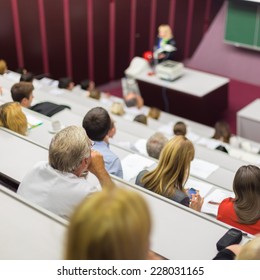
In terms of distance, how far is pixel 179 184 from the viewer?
9.61ft

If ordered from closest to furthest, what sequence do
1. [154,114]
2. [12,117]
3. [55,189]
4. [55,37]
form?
[55,189] < [12,117] < [154,114] < [55,37]

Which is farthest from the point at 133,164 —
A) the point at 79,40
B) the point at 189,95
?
the point at 79,40

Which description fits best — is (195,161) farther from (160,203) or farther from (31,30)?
(31,30)

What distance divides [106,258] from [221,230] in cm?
135

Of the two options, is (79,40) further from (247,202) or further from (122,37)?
(247,202)

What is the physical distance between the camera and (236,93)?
888cm

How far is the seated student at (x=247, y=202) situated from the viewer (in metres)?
2.74

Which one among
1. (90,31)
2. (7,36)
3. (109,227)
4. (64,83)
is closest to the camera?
(109,227)

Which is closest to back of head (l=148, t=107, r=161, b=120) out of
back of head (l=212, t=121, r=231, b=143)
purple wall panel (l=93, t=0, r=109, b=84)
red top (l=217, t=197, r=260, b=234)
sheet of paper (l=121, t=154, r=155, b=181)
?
back of head (l=212, t=121, r=231, b=143)

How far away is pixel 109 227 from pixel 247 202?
1.74m

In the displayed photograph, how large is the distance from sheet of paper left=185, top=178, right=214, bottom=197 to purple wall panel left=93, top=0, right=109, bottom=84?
5531mm

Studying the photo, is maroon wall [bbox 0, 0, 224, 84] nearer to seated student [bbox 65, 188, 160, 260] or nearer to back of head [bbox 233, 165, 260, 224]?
back of head [bbox 233, 165, 260, 224]

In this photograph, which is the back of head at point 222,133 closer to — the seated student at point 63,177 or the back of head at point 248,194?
the back of head at point 248,194

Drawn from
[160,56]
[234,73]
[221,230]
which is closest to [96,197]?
[221,230]
